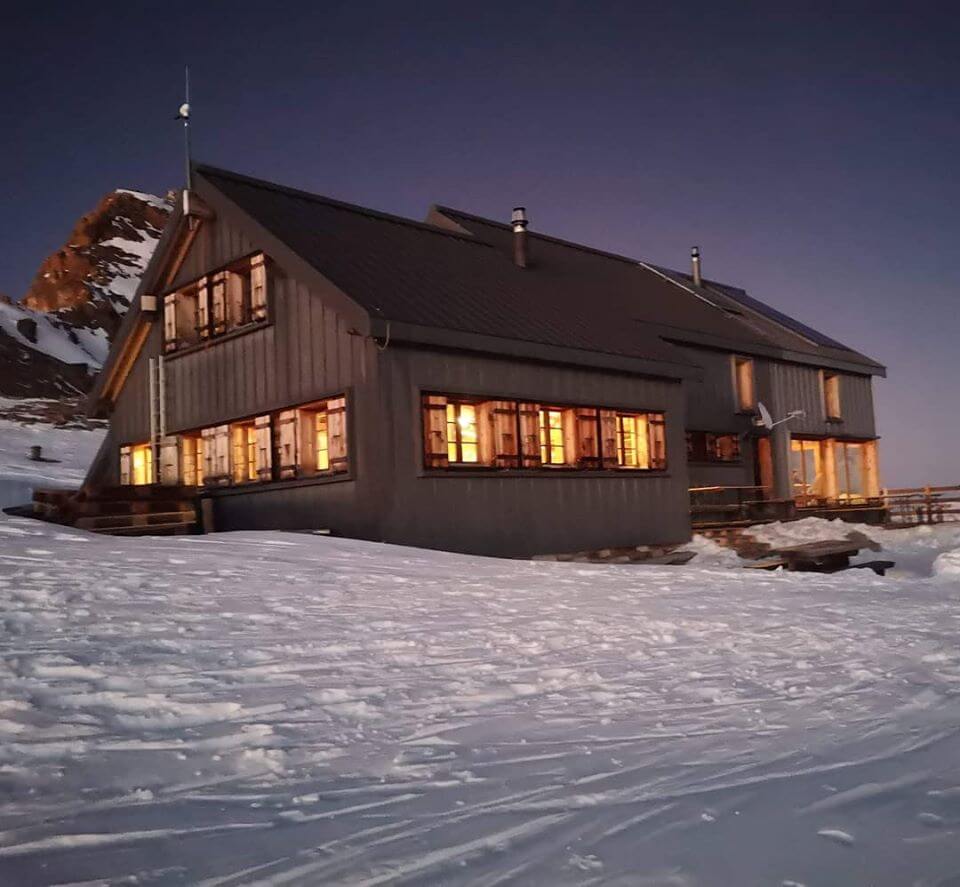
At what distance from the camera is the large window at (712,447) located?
2175 cm

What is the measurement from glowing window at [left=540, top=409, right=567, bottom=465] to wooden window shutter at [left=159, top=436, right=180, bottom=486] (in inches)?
276

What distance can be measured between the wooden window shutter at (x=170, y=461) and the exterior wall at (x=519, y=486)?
609cm

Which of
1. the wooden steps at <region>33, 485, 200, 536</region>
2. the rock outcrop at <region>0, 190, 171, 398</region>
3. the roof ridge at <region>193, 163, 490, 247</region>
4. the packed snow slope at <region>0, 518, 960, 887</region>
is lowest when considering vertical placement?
the packed snow slope at <region>0, 518, 960, 887</region>

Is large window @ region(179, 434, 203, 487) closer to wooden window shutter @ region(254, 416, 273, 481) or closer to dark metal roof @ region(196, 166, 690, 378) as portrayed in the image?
wooden window shutter @ region(254, 416, 273, 481)

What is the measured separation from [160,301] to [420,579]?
434 inches

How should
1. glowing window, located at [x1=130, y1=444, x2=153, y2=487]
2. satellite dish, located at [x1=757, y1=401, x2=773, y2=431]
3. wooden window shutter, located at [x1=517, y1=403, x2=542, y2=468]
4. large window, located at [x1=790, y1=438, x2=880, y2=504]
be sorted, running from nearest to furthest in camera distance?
1. wooden window shutter, located at [x1=517, y1=403, x2=542, y2=468]
2. glowing window, located at [x1=130, y1=444, x2=153, y2=487]
3. satellite dish, located at [x1=757, y1=401, x2=773, y2=431]
4. large window, located at [x1=790, y1=438, x2=880, y2=504]

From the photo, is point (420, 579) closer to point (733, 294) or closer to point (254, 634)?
point (254, 634)

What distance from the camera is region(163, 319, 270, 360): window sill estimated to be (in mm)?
15375

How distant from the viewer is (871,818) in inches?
126

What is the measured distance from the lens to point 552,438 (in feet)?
50.9

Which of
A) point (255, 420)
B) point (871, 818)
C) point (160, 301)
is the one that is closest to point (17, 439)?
point (160, 301)

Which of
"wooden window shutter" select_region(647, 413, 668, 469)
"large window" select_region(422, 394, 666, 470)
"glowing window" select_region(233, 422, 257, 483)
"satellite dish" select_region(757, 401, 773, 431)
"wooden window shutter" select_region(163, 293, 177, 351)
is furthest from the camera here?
"satellite dish" select_region(757, 401, 773, 431)

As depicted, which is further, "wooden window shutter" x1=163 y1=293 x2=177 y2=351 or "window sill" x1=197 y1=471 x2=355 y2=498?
"wooden window shutter" x1=163 y1=293 x2=177 y2=351

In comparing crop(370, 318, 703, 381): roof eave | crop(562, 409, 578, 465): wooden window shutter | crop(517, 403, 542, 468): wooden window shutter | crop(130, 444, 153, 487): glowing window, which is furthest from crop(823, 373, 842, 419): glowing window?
crop(130, 444, 153, 487): glowing window
